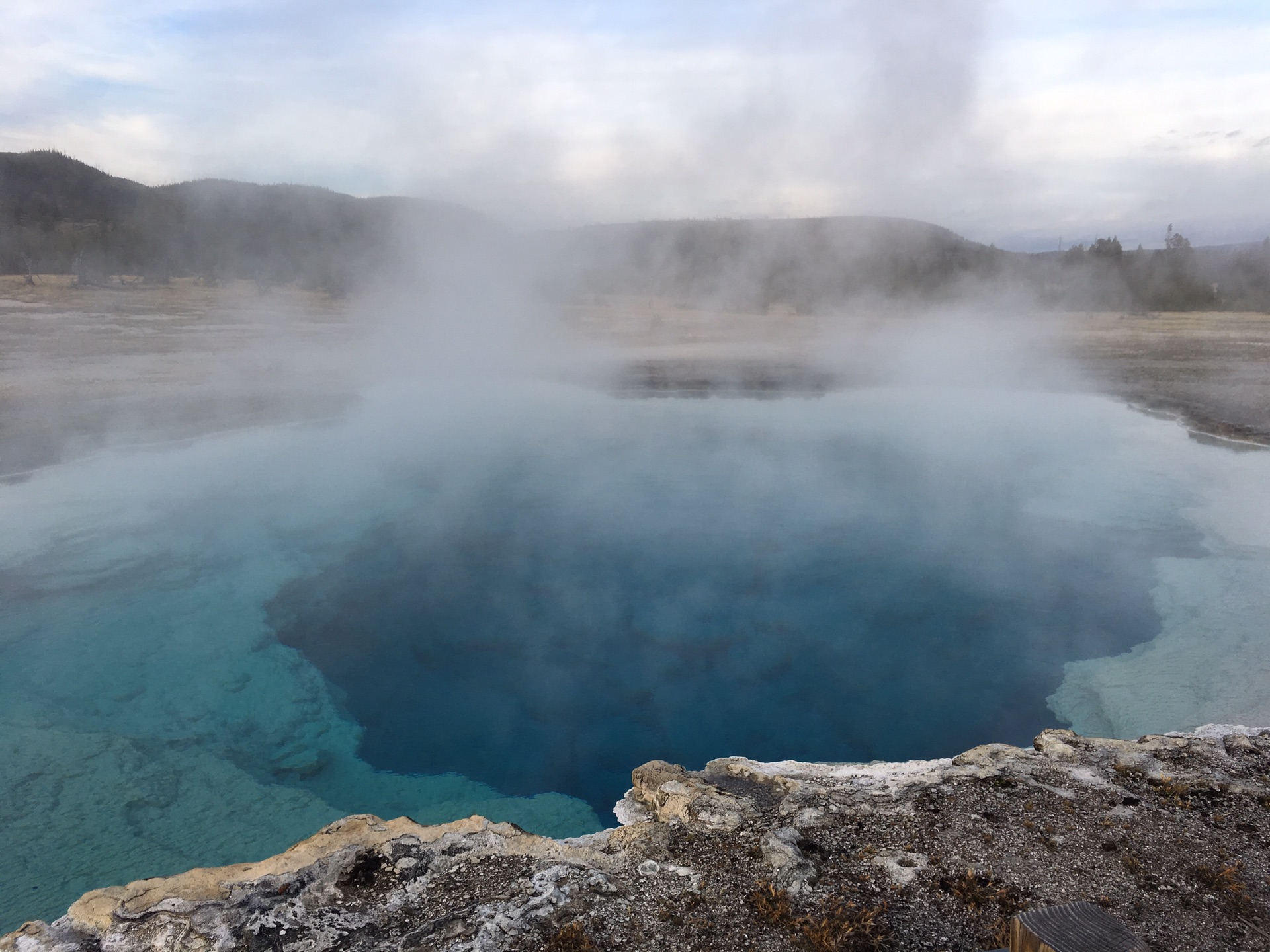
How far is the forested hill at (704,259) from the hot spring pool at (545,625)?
1343 cm

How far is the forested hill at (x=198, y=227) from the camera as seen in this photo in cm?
2003

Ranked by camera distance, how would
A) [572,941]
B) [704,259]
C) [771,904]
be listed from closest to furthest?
1. [572,941]
2. [771,904]
3. [704,259]

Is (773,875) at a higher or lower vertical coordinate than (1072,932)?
lower

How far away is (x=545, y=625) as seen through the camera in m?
4.95

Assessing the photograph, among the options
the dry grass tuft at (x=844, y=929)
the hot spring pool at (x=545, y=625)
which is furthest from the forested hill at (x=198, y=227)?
the dry grass tuft at (x=844, y=929)

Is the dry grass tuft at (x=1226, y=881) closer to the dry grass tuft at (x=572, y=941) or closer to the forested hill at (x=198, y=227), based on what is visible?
the dry grass tuft at (x=572, y=941)

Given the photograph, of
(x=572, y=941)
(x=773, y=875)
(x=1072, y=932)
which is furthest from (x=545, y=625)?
(x=1072, y=932)

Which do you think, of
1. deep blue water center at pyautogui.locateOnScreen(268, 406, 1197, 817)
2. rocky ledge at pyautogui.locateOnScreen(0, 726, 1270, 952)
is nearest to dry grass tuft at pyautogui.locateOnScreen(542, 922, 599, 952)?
rocky ledge at pyautogui.locateOnScreen(0, 726, 1270, 952)

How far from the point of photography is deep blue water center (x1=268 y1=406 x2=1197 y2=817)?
3996 mm

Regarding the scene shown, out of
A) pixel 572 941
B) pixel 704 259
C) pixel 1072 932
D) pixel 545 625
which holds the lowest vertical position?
pixel 545 625

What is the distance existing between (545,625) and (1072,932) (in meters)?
3.89

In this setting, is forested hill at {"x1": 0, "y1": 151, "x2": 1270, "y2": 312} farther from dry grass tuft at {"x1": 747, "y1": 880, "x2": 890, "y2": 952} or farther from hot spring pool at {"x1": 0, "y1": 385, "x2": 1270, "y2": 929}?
dry grass tuft at {"x1": 747, "y1": 880, "x2": 890, "y2": 952}

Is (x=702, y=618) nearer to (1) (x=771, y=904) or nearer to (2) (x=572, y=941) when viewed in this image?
(1) (x=771, y=904)

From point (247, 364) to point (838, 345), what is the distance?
1193 centimetres
